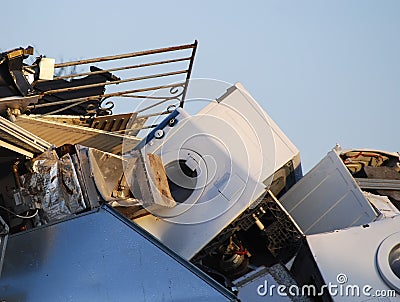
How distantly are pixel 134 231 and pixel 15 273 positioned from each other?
754 millimetres

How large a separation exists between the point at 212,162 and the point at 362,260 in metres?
1.41

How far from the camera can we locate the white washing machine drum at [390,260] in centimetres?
494

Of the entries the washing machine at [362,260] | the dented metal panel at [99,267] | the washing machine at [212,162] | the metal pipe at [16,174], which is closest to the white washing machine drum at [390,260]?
the washing machine at [362,260]

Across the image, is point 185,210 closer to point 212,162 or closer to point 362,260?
point 212,162

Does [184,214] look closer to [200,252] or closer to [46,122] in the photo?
[200,252]

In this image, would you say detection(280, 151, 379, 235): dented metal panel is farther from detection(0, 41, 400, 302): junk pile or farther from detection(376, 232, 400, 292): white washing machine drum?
detection(376, 232, 400, 292): white washing machine drum

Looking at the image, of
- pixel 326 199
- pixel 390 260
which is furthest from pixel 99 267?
pixel 326 199

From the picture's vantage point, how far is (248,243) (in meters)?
5.97

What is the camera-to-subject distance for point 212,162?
578 centimetres

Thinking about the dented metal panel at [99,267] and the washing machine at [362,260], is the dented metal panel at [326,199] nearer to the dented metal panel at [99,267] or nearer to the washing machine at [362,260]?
the washing machine at [362,260]

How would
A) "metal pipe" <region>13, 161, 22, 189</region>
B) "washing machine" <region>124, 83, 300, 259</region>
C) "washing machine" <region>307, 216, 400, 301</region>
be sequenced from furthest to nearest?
"washing machine" <region>124, 83, 300, 259</region> < "metal pipe" <region>13, 161, 22, 189</region> < "washing machine" <region>307, 216, 400, 301</region>

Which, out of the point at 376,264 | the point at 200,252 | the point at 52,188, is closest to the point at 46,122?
the point at 52,188

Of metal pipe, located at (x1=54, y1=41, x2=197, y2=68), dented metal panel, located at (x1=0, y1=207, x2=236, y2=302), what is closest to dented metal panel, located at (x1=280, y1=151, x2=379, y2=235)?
metal pipe, located at (x1=54, y1=41, x2=197, y2=68)

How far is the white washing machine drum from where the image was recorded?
494 cm
